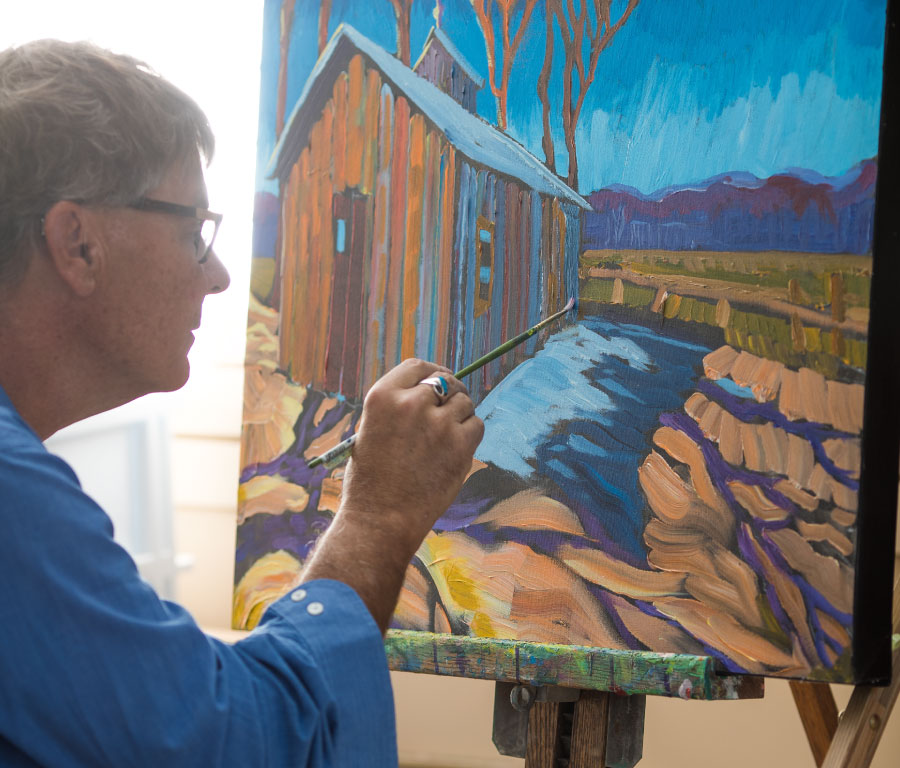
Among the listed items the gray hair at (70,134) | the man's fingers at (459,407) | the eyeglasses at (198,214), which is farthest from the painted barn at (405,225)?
the gray hair at (70,134)

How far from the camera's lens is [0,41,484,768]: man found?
2.43 feet

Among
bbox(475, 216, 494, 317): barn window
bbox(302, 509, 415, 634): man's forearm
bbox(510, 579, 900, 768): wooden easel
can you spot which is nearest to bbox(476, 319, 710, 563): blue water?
bbox(475, 216, 494, 317): barn window

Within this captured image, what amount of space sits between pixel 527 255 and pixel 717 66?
39cm

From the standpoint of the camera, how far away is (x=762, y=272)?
1285 mm

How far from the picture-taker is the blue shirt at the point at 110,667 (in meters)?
0.73

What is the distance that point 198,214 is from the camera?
3.57 feet

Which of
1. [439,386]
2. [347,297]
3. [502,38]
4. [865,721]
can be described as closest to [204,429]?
[347,297]

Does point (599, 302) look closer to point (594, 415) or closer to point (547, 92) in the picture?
point (594, 415)

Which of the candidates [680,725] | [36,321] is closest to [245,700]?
[36,321]

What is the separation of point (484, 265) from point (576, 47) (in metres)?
0.36

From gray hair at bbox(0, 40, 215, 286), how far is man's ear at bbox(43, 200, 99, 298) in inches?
0.5

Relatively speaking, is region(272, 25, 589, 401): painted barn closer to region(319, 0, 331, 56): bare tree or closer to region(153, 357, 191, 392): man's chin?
region(319, 0, 331, 56): bare tree

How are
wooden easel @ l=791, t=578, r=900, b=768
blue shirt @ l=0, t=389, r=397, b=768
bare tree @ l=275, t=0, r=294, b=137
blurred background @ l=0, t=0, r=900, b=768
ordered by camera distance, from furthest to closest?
blurred background @ l=0, t=0, r=900, b=768, bare tree @ l=275, t=0, r=294, b=137, wooden easel @ l=791, t=578, r=900, b=768, blue shirt @ l=0, t=389, r=397, b=768

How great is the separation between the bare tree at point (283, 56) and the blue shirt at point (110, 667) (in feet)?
3.20
